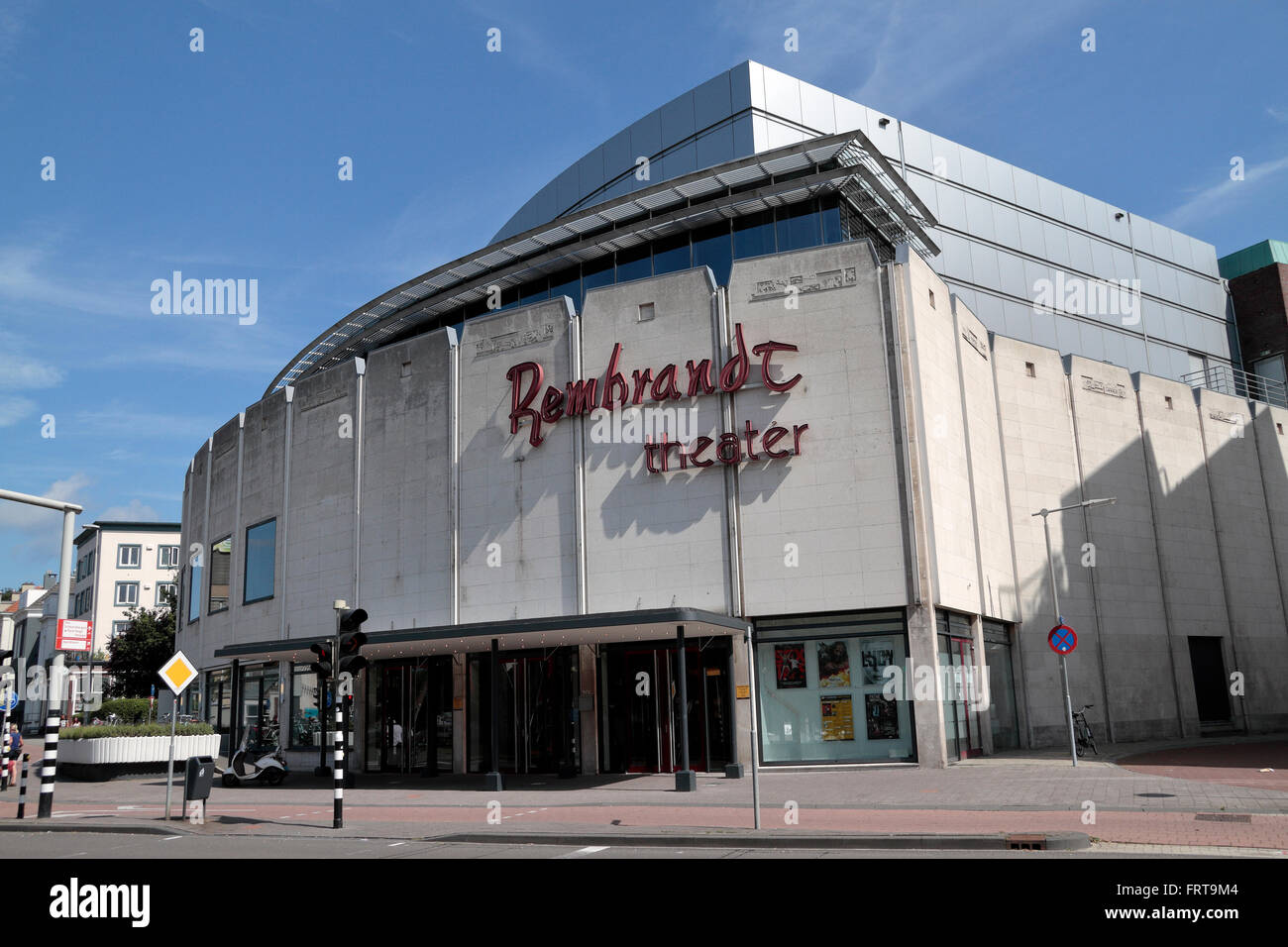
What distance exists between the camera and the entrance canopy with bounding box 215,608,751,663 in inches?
879

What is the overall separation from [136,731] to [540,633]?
1495cm

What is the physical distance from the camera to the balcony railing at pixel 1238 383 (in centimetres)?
4703

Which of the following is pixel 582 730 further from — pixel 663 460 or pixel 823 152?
pixel 823 152

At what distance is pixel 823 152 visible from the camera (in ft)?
96.6

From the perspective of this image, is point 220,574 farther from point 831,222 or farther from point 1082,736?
point 1082,736

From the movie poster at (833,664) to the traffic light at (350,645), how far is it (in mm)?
12440

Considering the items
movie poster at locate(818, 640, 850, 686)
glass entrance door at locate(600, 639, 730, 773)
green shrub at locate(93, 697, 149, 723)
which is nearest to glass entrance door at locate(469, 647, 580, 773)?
glass entrance door at locate(600, 639, 730, 773)

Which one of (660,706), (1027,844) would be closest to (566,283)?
(660,706)

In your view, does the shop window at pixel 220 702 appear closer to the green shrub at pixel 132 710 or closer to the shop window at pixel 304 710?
the green shrub at pixel 132 710

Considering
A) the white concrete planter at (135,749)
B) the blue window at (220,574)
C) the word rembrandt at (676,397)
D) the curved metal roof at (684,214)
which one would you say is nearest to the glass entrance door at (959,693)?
the word rembrandt at (676,397)

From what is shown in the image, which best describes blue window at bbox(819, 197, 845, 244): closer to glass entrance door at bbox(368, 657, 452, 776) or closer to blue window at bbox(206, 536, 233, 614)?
glass entrance door at bbox(368, 657, 452, 776)

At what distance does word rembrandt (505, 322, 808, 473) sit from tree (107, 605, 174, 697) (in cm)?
4508

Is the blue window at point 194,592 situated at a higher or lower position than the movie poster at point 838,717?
higher
